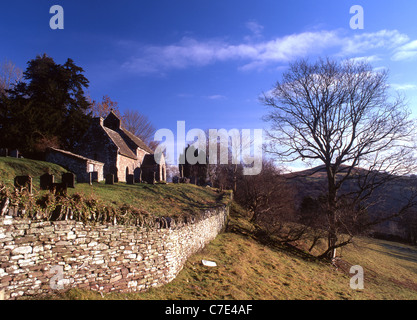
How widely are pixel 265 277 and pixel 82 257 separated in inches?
303

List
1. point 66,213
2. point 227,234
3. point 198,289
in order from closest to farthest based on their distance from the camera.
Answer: point 66,213 < point 198,289 < point 227,234

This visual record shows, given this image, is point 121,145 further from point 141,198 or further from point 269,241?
point 269,241

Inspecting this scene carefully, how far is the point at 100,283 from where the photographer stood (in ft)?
19.9

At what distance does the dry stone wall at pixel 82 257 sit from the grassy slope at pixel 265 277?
317 mm

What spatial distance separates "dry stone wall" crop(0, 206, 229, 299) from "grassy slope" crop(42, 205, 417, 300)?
317 millimetres

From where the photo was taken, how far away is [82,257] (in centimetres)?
584

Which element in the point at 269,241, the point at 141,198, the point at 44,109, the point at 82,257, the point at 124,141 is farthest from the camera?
the point at 124,141

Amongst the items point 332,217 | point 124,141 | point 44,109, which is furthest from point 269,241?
point 44,109

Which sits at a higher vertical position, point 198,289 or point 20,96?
point 20,96

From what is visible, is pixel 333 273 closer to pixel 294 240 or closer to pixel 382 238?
pixel 294 240

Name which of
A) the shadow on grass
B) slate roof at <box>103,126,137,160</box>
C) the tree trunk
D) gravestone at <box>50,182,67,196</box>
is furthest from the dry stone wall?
slate roof at <box>103,126,137,160</box>

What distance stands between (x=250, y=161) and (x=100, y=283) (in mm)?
33041

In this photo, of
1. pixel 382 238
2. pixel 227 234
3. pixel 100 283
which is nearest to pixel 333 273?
pixel 227 234

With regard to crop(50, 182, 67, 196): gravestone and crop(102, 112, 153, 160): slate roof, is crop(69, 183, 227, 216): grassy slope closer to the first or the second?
crop(50, 182, 67, 196): gravestone
